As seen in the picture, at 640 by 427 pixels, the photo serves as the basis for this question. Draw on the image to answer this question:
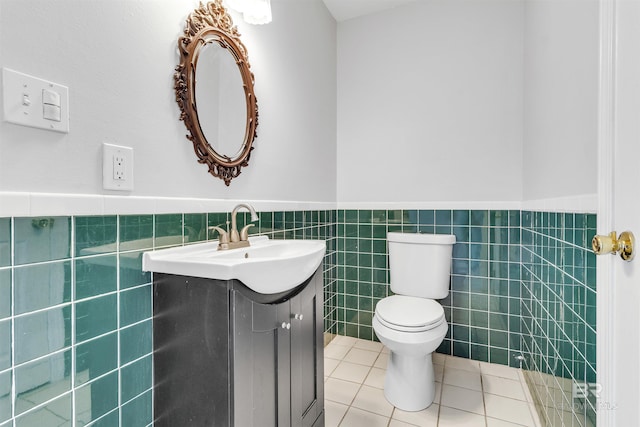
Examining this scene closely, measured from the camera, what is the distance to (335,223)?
235 centimetres

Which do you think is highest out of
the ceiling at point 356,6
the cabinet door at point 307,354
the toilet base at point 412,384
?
the ceiling at point 356,6

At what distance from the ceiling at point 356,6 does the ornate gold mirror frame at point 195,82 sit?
45.8 inches

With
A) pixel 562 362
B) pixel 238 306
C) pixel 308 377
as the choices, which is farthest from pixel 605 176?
pixel 308 377

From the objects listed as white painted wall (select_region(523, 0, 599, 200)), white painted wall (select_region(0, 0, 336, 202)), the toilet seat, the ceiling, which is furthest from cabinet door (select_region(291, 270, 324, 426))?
the ceiling

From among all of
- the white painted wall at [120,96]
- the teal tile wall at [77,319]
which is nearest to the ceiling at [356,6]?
the white painted wall at [120,96]

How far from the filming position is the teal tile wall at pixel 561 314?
87 cm

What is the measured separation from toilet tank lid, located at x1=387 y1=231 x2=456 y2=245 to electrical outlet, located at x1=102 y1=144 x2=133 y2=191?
1.56 meters

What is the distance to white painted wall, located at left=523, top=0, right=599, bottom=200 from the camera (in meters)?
0.92

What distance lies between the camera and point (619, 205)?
0.70m

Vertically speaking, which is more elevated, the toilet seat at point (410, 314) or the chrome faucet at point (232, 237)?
the chrome faucet at point (232, 237)

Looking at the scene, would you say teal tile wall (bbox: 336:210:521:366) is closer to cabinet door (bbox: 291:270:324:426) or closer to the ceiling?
cabinet door (bbox: 291:270:324:426)

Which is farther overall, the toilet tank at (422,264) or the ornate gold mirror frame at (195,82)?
the toilet tank at (422,264)

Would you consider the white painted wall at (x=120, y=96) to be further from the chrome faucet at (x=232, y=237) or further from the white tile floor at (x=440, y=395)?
the white tile floor at (x=440, y=395)

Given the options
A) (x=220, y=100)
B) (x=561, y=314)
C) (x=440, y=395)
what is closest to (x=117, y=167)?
(x=220, y=100)
